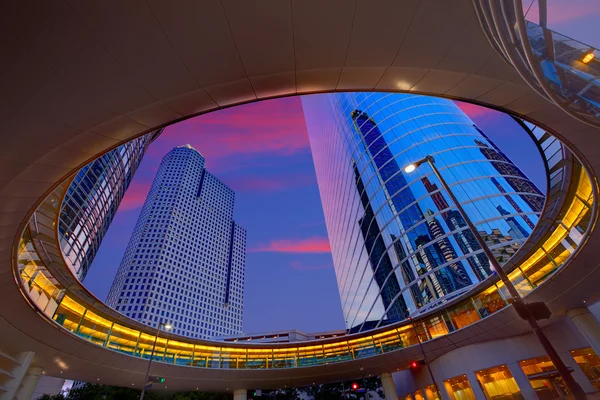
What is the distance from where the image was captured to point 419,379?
36.3 meters

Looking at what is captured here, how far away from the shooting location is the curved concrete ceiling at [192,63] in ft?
14.9

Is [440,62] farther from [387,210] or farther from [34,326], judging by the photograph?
[387,210]

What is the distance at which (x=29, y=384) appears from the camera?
20375 millimetres

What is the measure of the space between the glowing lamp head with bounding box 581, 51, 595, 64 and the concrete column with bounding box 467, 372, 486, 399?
32.1m

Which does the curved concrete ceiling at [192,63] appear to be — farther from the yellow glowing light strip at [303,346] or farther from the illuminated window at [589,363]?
the illuminated window at [589,363]

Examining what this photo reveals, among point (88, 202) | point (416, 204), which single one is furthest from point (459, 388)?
point (88, 202)

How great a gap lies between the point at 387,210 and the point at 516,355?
34158mm

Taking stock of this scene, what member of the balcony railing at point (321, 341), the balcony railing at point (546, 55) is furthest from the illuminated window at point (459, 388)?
the balcony railing at point (546, 55)

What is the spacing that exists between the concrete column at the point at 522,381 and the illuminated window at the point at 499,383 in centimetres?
64

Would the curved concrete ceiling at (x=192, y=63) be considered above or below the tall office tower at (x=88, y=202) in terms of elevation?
below

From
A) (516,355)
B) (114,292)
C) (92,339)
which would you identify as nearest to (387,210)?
(516,355)

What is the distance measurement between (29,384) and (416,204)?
54245 millimetres

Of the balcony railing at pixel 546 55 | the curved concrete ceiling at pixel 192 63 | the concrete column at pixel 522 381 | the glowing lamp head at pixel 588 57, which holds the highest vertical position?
the curved concrete ceiling at pixel 192 63

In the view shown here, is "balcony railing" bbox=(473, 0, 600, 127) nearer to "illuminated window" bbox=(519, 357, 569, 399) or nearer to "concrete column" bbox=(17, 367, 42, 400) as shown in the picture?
"illuminated window" bbox=(519, 357, 569, 399)
